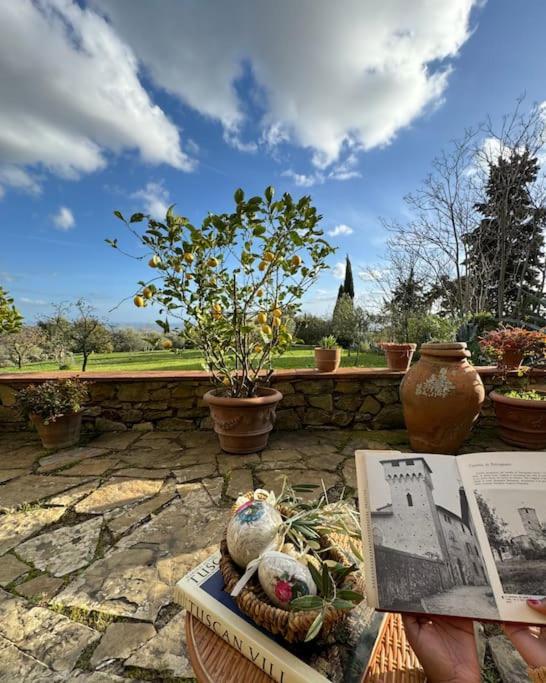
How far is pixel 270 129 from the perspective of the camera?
4492 millimetres

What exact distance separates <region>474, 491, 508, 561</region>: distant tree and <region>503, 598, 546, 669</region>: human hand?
0.08 meters

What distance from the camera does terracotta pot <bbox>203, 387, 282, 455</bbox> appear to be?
2.30 m

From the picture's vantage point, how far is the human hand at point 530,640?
50cm

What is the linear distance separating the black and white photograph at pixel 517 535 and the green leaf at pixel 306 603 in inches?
12.8

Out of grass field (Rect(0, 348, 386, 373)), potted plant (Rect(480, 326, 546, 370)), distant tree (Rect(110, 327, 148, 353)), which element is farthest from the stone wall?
distant tree (Rect(110, 327, 148, 353))

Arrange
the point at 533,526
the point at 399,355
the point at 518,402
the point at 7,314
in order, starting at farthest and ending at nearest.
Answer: the point at 7,314 < the point at 399,355 < the point at 518,402 < the point at 533,526

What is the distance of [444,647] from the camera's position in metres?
0.52

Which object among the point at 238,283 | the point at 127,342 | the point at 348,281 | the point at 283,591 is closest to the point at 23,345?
the point at 127,342

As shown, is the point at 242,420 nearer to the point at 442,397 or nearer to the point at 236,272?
the point at 236,272

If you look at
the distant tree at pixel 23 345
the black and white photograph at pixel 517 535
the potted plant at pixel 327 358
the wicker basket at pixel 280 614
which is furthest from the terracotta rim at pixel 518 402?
the distant tree at pixel 23 345

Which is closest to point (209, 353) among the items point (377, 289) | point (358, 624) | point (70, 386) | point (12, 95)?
point (70, 386)

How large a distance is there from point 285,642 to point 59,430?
106 inches

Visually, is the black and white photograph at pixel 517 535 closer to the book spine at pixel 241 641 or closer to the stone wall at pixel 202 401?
the book spine at pixel 241 641

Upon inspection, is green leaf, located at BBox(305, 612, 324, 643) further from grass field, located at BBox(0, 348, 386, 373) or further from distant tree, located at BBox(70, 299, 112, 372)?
distant tree, located at BBox(70, 299, 112, 372)
